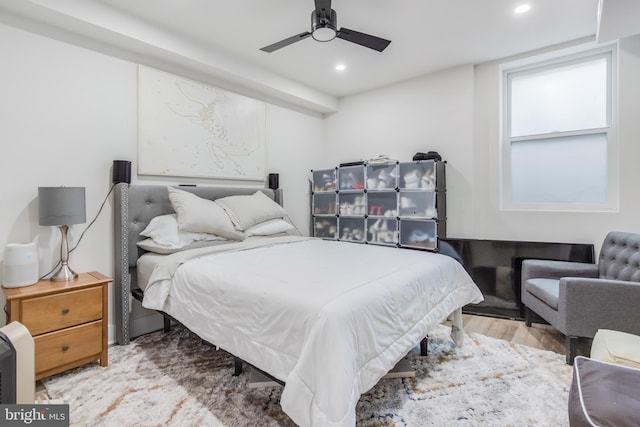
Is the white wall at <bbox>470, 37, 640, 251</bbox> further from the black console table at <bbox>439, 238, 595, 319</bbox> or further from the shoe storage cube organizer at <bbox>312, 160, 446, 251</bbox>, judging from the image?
the shoe storage cube organizer at <bbox>312, 160, 446, 251</bbox>

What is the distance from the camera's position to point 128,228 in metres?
2.66

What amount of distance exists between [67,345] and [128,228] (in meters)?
0.94

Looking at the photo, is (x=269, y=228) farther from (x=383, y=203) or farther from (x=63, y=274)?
(x=63, y=274)

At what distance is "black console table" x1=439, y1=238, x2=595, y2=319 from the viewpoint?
3.08 m

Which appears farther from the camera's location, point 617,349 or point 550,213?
point 550,213

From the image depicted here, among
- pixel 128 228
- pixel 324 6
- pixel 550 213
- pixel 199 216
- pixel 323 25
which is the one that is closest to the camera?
pixel 324 6

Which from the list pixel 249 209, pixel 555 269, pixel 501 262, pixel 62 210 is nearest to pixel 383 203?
pixel 501 262

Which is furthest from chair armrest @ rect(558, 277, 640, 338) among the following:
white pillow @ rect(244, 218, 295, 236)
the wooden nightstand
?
the wooden nightstand

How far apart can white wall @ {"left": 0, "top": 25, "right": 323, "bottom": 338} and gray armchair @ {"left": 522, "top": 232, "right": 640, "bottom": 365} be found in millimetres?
3585

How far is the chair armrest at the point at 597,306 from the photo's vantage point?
210 cm

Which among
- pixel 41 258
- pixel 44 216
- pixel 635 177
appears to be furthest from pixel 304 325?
pixel 635 177

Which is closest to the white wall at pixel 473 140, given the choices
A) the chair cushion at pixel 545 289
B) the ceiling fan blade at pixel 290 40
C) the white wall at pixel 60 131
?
the chair cushion at pixel 545 289

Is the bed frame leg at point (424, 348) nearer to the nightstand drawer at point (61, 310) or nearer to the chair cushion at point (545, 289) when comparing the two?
the chair cushion at point (545, 289)

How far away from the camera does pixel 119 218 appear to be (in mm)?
2613
